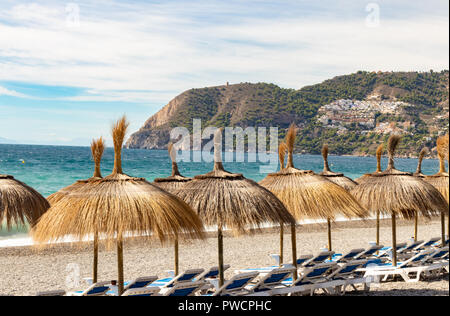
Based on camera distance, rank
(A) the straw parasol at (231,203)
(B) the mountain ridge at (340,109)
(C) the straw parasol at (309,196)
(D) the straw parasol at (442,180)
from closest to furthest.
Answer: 1. (A) the straw parasol at (231,203)
2. (C) the straw parasol at (309,196)
3. (D) the straw parasol at (442,180)
4. (B) the mountain ridge at (340,109)

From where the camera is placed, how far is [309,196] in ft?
25.7

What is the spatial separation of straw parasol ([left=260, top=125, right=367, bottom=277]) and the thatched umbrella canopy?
0.46 m

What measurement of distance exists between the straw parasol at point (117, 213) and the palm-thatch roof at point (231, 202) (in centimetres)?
52

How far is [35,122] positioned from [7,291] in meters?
39.7

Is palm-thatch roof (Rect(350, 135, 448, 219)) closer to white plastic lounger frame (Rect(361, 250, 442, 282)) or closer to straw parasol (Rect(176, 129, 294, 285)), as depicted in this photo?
white plastic lounger frame (Rect(361, 250, 442, 282))

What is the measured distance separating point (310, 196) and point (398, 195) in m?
1.61

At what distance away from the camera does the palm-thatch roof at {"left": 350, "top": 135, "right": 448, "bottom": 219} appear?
8.24 meters

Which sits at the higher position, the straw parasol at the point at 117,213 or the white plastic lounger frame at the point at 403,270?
the straw parasol at the point at 117,213

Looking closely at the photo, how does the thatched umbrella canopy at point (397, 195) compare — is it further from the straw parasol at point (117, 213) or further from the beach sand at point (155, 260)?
the straw parasol at point (117, 213)

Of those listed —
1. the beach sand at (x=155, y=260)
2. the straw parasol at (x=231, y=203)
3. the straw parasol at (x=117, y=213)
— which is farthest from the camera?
the beach sand at (x=155, y=260)

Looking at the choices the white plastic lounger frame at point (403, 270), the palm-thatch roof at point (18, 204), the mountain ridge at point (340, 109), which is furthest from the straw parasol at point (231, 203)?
the mountain ridge at point (340, 109)

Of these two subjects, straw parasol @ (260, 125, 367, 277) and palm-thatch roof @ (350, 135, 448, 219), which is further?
palm-thatch roof @ (350, 135, 448, 219)

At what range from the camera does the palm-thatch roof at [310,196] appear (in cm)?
775

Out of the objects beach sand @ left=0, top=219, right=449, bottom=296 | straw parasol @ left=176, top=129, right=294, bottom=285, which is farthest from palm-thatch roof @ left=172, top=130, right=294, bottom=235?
beach sand @ left=0, top=219, right=449, bottom=296
